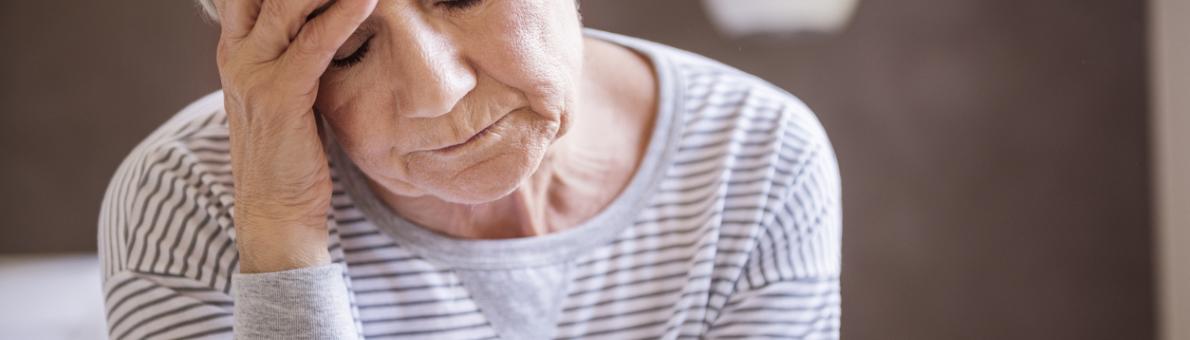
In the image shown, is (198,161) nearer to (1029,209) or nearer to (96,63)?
(96,63)

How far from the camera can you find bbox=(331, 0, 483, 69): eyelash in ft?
2.37

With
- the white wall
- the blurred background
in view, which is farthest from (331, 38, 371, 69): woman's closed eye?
the white wall

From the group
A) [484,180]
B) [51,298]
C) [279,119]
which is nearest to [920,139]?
[484,180]

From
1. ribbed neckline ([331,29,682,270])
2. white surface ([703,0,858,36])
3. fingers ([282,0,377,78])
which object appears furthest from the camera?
white surface ([703,0,858,36])

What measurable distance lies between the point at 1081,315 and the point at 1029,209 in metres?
0.17

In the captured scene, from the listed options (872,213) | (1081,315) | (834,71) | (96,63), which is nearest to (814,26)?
(834,71)

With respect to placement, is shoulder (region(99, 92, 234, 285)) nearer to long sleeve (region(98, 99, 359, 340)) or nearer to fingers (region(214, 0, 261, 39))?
long sleeve (region(98, 99, 359, 340))

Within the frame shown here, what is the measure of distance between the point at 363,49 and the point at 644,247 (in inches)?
13.6

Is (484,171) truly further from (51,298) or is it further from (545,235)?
(51,298)

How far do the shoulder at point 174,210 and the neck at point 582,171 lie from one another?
0.14 m

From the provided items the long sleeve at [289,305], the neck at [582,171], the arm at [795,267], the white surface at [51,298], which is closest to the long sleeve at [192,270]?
the long sleeve at [289,305]

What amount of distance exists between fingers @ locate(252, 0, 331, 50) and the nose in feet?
0.20

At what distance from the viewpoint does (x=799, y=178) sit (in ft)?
3.13

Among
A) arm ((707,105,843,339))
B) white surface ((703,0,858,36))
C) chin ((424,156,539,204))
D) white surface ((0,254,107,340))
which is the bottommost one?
white surface ((0,254,107,340))
